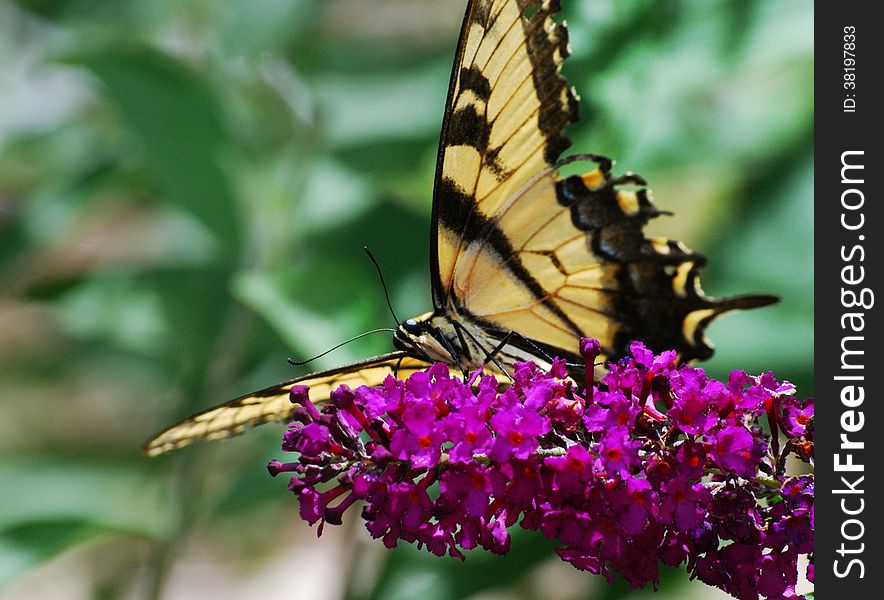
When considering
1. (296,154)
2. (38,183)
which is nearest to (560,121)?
(296,154)

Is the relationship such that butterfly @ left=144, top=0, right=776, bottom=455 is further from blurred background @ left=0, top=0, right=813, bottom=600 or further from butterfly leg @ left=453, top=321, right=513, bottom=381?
blurred background @ left=0, top=0, right=813, bottom=600

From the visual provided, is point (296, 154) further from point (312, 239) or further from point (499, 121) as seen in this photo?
point (499, 121)

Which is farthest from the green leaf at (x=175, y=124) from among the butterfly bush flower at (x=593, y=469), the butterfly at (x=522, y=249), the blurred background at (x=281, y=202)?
the butterfly bush flower at (x=593, y=469)

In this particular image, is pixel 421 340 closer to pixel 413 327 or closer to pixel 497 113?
pixel 413 327

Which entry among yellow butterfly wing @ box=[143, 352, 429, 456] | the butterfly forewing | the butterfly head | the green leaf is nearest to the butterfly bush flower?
yellow butterfly wing @ box=[143, 352, 429, 456]

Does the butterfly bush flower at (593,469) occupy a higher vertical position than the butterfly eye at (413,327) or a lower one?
lower

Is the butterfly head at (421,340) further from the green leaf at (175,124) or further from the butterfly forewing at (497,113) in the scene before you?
the green leaf at (175,124)
